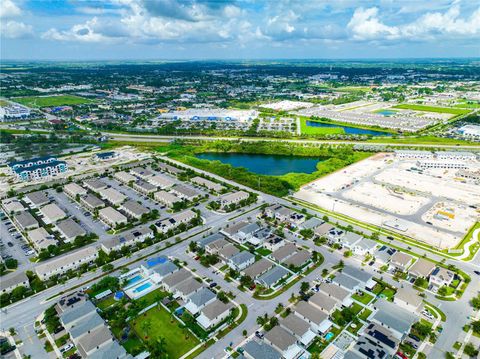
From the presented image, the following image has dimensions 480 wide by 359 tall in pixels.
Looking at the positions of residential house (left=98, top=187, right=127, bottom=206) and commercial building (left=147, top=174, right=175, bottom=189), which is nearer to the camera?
residential house (left=98, top=187, right=127, bottom=206)

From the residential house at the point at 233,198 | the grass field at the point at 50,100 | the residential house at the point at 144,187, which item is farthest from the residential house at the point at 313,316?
the grass field at the point at 50,100

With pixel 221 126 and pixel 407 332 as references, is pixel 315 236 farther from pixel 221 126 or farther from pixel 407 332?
pixel 221 126

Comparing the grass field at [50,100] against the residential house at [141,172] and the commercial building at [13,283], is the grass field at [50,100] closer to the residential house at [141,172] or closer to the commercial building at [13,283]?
the residential house at [141,172]

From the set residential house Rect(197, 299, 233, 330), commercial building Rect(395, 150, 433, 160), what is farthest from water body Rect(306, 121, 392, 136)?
residential house Rect(197, 299, 233, 330)

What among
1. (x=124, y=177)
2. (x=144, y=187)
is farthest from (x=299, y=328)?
(x=124, y=177)

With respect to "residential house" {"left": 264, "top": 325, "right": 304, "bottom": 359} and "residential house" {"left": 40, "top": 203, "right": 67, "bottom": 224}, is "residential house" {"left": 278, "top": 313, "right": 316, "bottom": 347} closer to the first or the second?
"residential house" {"left": 264, "top": 325, "right": 304, "bottom": 359}

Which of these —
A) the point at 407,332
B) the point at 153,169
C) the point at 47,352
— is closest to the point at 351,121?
the point at 153,169
